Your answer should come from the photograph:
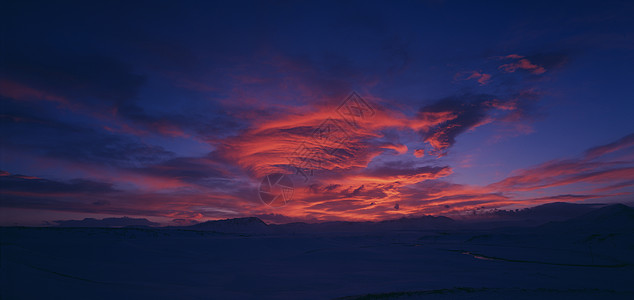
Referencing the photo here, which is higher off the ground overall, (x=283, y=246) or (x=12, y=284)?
(x=12, y=284)

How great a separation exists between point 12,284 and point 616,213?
235937mm

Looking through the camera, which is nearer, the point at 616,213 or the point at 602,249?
the point at 602,249

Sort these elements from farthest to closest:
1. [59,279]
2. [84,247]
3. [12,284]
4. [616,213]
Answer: [616,213] → [84,247] → [59,279] → [12,284]

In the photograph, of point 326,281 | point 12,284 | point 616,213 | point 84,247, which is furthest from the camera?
point 616,213

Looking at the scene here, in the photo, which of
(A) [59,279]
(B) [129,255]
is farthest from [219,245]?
(A) [59,279]

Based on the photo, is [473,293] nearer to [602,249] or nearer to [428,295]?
[428,295]

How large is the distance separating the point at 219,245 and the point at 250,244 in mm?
6177

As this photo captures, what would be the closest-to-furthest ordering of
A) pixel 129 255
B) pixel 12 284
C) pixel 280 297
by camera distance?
1. pixel 12 284
2. pixel 280 297
3. pixel 129 255

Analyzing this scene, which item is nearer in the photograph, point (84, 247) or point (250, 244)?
point (84, 247)

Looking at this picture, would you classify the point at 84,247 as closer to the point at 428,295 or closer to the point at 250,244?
the point at 250,244

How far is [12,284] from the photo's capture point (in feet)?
35.8

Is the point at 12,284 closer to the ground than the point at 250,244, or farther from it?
farther from it

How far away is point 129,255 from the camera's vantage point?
40281 millimetres

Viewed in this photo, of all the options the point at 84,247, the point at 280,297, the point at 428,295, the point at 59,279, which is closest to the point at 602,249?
the point at 428,295
